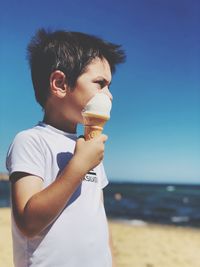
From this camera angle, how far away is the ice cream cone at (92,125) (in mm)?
1562

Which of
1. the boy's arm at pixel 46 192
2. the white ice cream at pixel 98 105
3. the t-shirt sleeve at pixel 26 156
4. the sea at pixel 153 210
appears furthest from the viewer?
the sea at pixel 153 210

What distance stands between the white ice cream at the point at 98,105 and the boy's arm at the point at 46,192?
19 cm

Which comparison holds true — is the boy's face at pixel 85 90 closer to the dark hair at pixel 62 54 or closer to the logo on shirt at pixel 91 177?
the dark hair at pixel 62 54

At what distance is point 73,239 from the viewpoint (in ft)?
4.72

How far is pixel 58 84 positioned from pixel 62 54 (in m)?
0.14

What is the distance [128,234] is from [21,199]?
1045 cm

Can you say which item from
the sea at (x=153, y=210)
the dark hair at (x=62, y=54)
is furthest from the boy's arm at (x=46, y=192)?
the sea at (x=153, y=210)

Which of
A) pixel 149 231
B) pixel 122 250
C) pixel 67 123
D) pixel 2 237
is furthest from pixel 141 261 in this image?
pixel 67 123

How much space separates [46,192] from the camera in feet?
4.21

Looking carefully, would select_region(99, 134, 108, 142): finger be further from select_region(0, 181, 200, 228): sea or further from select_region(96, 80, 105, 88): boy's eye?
select_region(0, 181, 200, 228): sea

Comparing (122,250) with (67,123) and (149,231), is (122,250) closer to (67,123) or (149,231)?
(149,231)

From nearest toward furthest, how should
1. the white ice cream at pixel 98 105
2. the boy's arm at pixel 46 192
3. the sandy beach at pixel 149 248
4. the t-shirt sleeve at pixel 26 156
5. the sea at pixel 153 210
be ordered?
the boy's arm at pixel 46 192
the t-shirt sleeve at pixel 26 156
the white ice cream at pixel 98 105
the sandy beach at pixel 149 248
the sea at pixel 153 210

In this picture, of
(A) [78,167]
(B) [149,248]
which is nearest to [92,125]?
(A) [78,167]

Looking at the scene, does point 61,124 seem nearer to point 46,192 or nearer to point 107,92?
point 107,92
